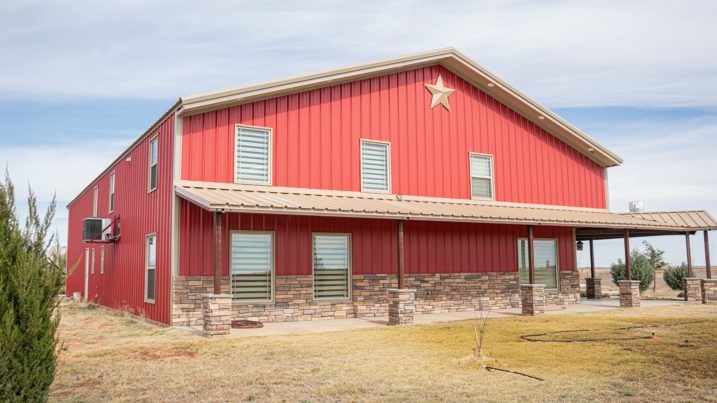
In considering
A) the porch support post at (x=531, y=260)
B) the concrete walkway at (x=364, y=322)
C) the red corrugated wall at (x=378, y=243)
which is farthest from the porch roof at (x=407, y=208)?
the concrete walkway at (x=364, y=322)

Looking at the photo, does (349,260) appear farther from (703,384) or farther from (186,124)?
(703,384)

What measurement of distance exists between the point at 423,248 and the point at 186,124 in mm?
7768

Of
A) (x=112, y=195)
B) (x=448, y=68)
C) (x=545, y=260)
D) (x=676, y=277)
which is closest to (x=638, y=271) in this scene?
(x=676, y=277)

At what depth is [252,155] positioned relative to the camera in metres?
16.1

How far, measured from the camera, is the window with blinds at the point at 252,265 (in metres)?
15.5

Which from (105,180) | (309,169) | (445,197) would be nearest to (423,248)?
(445,197)

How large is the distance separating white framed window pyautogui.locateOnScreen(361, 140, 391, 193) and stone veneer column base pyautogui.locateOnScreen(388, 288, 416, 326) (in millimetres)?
3877

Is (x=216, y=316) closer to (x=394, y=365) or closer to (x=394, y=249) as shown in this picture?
(x=394, y=365)

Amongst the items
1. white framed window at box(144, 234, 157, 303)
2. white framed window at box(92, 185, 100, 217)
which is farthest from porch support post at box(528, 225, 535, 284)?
white framed window at box(92, 185, 100, 217)

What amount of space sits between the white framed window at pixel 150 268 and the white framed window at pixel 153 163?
Answer: 57.7 inches

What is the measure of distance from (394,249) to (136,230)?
7.96m

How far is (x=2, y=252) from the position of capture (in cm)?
565

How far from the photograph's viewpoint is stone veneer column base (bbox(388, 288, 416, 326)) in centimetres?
1496

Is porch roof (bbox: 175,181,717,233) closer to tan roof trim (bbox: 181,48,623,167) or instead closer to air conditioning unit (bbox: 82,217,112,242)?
tan roof trim (bbox: 181,48,623,167)
